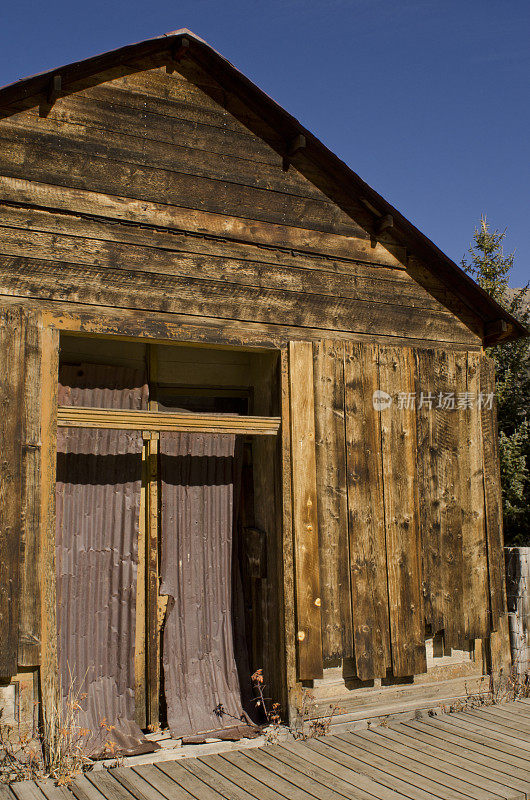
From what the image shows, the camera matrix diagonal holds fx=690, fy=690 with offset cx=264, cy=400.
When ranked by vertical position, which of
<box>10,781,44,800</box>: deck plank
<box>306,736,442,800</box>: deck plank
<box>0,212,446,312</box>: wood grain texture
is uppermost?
<box>0,212,446,312</box>: wood grain texture

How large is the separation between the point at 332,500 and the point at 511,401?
6939mm

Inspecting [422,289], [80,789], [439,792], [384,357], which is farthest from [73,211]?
Result: [439,792]

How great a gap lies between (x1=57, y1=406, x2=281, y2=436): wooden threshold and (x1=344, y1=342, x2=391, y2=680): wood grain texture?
Result: 0.76 meters

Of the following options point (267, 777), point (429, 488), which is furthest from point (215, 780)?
point (429, 488)

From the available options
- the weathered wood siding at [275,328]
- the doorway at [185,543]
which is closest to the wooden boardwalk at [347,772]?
the weathered wood siding at [275,328]

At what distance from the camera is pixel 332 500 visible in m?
5.62

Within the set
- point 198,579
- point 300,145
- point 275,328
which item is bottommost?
point 198,579

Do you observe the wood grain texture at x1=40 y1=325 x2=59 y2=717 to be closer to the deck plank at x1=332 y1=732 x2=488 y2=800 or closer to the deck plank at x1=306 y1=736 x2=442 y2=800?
the deck plank at x1=306 y1=736 x2=442 y2=800

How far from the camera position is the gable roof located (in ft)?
16.3

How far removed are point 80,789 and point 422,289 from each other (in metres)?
4.84

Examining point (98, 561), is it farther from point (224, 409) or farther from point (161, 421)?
point (224, 409)

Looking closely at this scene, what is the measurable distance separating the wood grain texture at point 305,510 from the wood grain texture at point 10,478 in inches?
81.6

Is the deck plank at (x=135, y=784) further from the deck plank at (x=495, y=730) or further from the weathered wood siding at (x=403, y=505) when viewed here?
the deck plank at (x=495, y=730)

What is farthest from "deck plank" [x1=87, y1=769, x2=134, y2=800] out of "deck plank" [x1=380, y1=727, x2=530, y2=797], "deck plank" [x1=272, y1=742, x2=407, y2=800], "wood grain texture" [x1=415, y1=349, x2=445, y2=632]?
"wood grain texture" [x1=415, y1=349, x2=445, y2=632]
